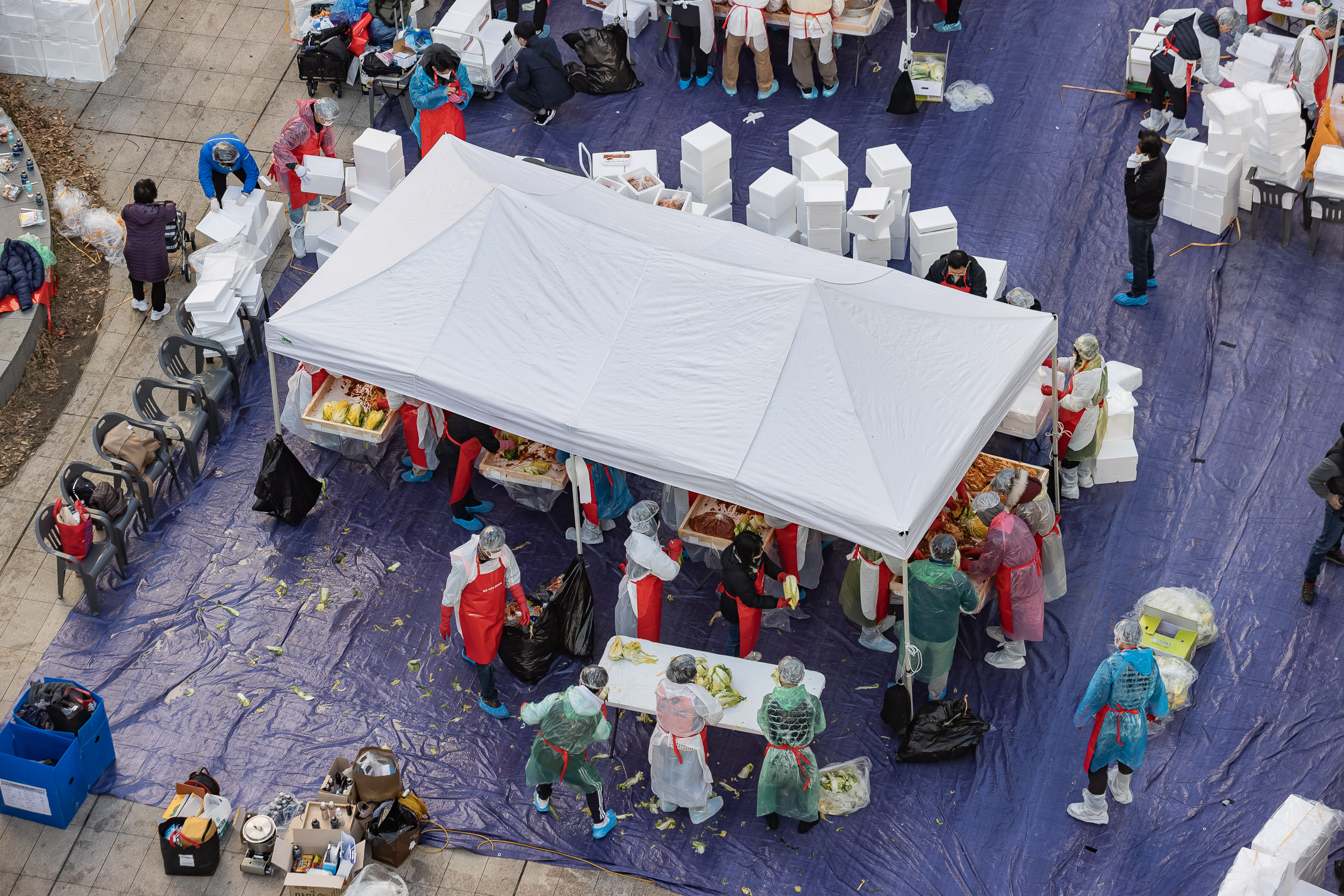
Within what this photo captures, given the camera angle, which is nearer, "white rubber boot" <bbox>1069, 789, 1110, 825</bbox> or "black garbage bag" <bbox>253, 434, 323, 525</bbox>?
"white rubber boot" <bbox>1069, 789, 1110, 825</bbox>

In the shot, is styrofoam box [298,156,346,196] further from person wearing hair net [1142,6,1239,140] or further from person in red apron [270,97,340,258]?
person wearing hair net [1142,6,1239,140]

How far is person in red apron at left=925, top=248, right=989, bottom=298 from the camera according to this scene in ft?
39.8

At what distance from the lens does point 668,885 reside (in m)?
10.1

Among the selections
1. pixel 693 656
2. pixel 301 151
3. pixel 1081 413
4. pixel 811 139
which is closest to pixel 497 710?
pixel 693 656

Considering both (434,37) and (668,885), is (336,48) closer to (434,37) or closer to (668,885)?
(434,37)

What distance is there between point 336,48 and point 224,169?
231 cm

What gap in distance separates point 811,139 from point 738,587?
16.8ft

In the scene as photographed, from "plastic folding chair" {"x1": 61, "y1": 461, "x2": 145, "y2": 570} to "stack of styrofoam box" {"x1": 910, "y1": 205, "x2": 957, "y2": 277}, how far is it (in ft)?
21.8

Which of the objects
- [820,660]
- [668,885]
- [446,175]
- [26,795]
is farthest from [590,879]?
[446,175]

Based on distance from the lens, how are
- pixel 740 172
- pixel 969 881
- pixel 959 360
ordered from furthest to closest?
pixel 740 172 < pixel 959 360 < pixel 969 881

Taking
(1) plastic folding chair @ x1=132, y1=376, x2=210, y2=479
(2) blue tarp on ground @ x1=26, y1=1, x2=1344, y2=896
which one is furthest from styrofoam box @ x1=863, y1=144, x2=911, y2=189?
(1) plastic folding chair @ x1=132, y1=376, x2=210, y2=479

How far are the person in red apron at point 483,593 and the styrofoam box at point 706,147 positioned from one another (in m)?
4.74

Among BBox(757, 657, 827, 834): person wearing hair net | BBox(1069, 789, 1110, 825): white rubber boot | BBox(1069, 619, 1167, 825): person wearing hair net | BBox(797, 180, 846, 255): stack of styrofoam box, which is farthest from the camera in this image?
BBox(797, 180, 846, 255): stack of styrofoam box

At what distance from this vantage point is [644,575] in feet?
35.3
